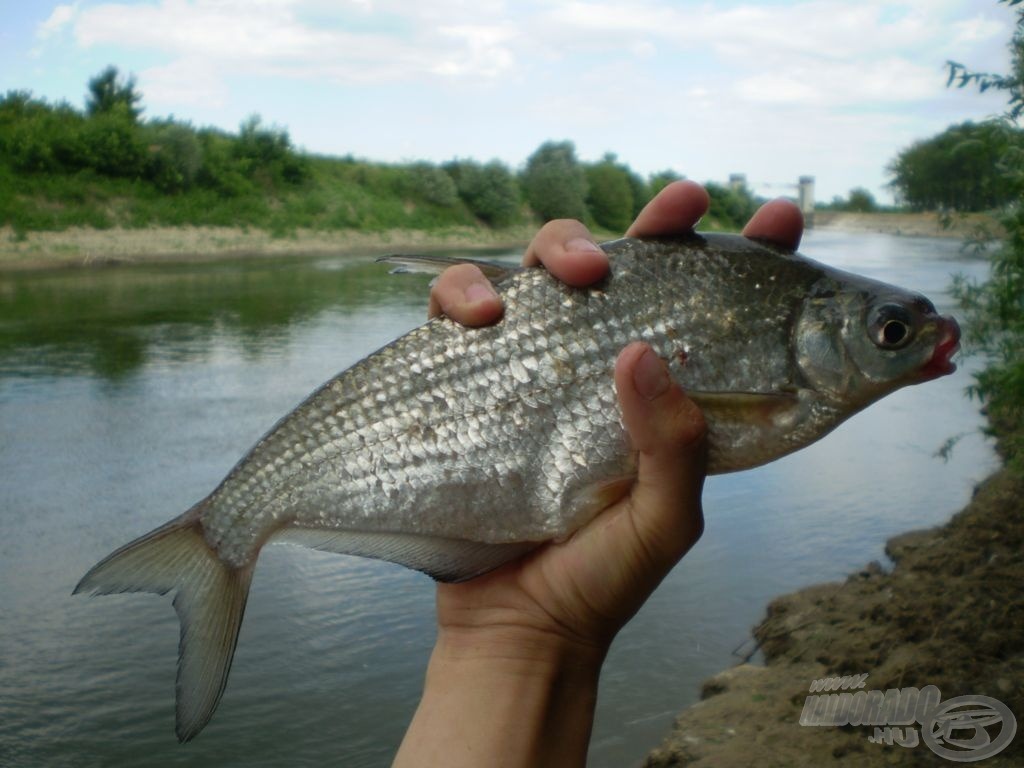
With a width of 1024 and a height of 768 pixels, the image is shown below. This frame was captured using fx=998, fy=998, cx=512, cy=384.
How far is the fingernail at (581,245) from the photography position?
2.21m

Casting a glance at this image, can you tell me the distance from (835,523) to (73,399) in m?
10.3

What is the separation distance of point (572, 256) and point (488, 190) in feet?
115

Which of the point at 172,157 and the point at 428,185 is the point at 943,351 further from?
the point at 172,157

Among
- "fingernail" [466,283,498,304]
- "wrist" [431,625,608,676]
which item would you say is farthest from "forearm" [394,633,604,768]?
"fingernail" [466,283,498,304]

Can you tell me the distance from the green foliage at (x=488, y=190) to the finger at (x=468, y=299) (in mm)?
25324

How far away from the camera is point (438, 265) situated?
2.42 metres

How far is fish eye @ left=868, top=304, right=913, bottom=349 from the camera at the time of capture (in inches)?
82.5

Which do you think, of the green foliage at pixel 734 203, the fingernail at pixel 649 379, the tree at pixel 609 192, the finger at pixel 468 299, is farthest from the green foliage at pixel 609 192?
the fingernail at pixel 649 379

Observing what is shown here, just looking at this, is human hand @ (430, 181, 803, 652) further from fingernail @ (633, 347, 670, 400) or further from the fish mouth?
the fish mouth

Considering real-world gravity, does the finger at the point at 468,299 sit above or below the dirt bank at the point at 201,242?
above

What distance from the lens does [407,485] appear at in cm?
222


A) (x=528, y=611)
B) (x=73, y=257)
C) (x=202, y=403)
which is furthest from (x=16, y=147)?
(x=528, y=611)

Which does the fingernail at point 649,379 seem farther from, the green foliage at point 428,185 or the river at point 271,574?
the green foliage at point 428,185

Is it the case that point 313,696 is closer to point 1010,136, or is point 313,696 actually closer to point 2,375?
point 1010,136
